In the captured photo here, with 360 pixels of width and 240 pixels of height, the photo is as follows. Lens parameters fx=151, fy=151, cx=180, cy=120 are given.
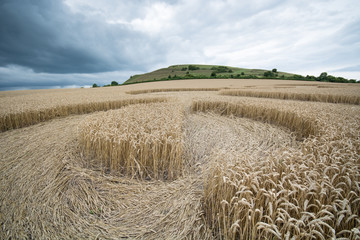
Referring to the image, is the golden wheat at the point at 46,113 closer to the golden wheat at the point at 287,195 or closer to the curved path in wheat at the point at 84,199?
the curved path in wheat at the point at 84,199

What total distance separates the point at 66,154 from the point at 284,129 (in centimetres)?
624

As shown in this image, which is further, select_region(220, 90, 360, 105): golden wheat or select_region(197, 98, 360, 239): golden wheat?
select_region(220, 90, 360, 105): golden wheat

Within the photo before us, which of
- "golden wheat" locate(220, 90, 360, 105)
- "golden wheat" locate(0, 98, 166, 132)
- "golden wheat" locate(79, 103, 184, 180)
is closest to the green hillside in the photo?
"golden wheat" locate(220, 90, 360, 105)

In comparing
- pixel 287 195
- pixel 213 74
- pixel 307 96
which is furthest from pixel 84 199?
pixel 213 74

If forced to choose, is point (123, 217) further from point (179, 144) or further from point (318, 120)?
point (318, 120)

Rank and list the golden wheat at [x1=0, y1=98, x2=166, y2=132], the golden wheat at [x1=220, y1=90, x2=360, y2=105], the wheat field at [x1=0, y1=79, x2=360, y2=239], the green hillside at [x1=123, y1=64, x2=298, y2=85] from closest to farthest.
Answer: the wheat field at [x1=0, y1=79, x2=360, y2=239] < the golden wheat at [x1=0, y1=98, x2=166, y2=132] < the golden wheat at [x1=220, y1=90, x2=360, y2=105] < the green hillside at [x1=123, y1=64, x2=298, y2=85]

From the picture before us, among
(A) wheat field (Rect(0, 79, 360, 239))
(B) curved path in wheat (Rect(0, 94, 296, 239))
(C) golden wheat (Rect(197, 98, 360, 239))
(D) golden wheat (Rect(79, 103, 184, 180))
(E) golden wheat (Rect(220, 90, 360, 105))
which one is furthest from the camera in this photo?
(E) golden wheat (Rect(220, 90, 360, 105))

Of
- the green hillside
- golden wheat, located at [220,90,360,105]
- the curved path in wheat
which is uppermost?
the green hillside

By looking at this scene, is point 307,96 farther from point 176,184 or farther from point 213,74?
point 213,74

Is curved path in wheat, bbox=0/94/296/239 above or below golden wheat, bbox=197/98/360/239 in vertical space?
below

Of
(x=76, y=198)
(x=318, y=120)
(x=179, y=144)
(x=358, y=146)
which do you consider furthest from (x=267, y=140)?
(x=76, y=198)

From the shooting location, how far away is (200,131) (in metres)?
5.00

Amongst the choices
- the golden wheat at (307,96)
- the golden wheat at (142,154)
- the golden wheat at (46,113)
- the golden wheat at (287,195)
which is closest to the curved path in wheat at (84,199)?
the golden wheat at (142,154)

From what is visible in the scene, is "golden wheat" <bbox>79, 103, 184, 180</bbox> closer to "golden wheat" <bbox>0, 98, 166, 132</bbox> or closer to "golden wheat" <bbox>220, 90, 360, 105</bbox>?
"golden wheat" <bbox>0, 98, 166, 132</bbox>
